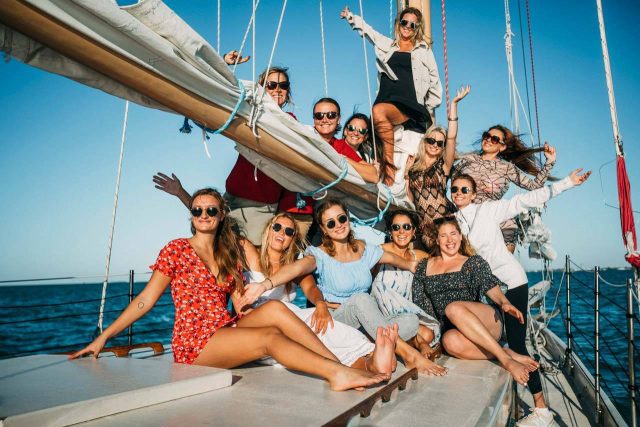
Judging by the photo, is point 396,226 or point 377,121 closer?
point 396,226

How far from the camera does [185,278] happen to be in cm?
319

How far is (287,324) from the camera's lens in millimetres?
3049

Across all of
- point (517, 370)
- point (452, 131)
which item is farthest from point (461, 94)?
point (517, 370)

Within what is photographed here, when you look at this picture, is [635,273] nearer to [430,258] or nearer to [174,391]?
[430,258]

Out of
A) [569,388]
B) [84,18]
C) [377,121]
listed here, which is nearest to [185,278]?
[84,18]

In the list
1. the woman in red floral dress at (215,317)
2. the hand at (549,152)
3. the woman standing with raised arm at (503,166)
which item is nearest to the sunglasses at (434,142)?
the woman standing with raised arm at (503,166)

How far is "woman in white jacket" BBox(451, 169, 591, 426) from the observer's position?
4047mm

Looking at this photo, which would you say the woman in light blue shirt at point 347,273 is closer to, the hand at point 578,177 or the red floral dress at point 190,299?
the red floral dress at point 190,299

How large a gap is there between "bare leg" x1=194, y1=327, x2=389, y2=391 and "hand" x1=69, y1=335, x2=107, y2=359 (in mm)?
556

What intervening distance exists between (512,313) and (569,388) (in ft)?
8.01

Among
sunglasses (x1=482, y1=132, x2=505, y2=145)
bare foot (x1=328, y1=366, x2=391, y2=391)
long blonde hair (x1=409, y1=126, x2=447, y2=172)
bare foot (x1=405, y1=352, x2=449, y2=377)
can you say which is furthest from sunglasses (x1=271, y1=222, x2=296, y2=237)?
sunglasses (x1=482, y1=132, x2=505, y2=145)

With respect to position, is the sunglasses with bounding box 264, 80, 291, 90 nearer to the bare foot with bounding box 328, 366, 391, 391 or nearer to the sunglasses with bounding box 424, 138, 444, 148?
the sunglasses with bounding box 424, 138, 444, 148

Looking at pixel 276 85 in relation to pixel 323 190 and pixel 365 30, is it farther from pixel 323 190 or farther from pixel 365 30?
pixel 365 30

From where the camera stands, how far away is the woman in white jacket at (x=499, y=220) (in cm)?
405
